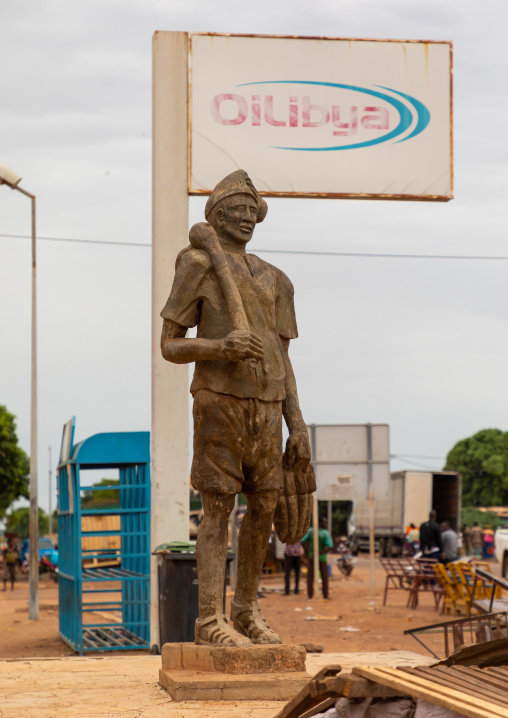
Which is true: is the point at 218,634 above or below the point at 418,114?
below

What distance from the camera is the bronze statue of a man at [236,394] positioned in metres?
5.75

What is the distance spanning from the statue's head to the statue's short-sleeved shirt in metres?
0.16

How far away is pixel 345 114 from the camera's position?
1099cm

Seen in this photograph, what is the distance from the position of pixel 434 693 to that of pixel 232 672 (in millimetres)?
2045

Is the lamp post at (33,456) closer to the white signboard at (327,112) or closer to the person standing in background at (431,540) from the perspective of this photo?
A: the person standing in background at (431,540)

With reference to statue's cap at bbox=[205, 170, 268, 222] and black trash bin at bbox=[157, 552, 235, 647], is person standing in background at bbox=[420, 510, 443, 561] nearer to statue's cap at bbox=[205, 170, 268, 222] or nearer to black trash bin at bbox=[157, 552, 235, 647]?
black trash bin at bbox=[157, 552, 235, 647]

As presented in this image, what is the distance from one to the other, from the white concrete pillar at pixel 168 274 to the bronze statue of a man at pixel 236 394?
4378mm

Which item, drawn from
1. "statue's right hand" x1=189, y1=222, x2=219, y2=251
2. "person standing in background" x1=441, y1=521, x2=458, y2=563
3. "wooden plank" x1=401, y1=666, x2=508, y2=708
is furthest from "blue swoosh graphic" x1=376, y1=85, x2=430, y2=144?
"person standing in background" x1=441, y1=521, x2=458, y2=563

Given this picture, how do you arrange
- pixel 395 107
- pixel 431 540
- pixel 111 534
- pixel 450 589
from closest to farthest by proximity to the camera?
pixel 395 107 → pixel 111 534 → pixel 450 589 → pixel 431 540

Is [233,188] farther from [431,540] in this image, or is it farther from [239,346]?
[431,540]

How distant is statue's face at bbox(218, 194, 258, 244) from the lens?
6.08 metres

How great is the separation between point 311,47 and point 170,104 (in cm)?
155

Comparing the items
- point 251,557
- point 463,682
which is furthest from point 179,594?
point 463,682

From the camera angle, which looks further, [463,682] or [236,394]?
[236,394]
